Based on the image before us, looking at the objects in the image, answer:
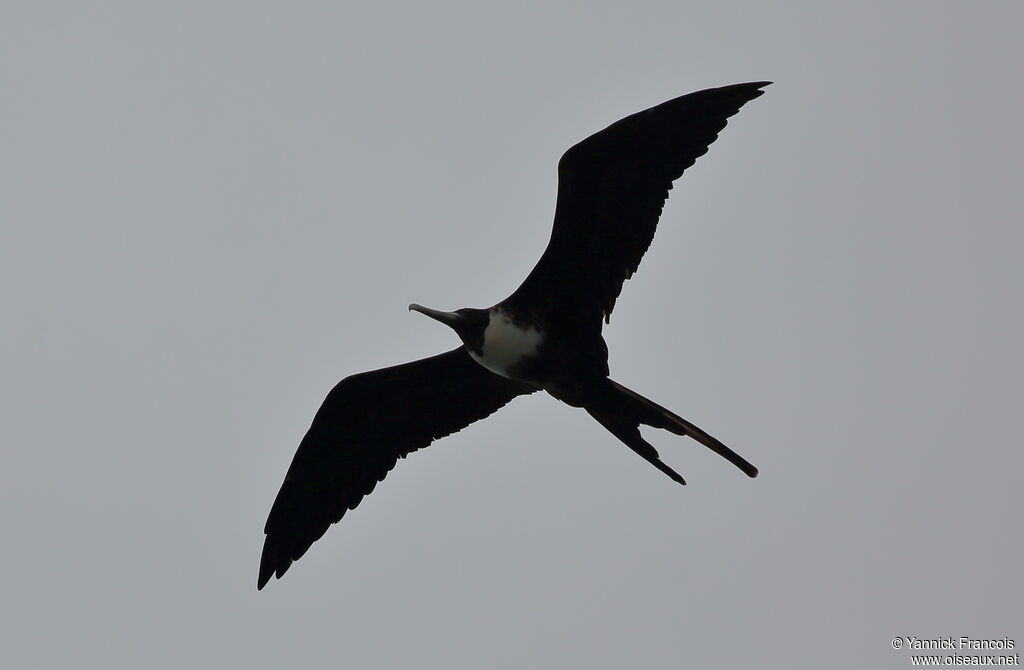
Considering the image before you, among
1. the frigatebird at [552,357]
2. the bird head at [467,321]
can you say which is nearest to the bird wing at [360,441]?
the frigatebird at [552,357]

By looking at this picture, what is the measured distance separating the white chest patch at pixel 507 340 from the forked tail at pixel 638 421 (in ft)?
1.31

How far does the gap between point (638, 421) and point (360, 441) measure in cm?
170

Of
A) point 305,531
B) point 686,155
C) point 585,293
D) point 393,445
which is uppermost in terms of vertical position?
point 686,155

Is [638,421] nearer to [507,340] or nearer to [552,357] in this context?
[552,357]

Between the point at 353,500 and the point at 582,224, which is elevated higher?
the point at 582,224

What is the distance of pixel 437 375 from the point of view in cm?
755

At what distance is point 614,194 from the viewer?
6.69m

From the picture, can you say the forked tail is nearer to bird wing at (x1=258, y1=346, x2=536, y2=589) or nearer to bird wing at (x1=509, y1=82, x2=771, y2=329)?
bird wing at (x1=509, y1=82, x2=771, y2=329)

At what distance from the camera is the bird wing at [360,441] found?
24.9 feet

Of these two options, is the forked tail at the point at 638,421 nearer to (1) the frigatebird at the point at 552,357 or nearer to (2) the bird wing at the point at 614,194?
(1) the frigatebird at the point at 552,357

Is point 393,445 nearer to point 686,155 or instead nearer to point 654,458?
point 654,458

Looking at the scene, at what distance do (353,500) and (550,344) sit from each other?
1.62 m

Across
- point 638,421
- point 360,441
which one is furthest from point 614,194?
point 360,441

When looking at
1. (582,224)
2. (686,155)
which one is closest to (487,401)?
(582,224)
